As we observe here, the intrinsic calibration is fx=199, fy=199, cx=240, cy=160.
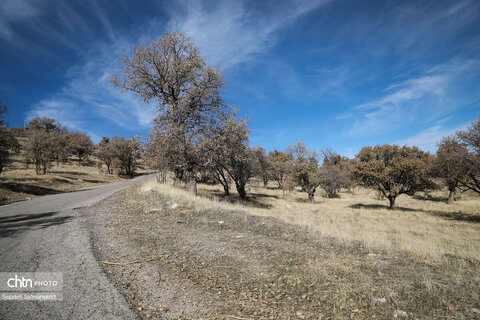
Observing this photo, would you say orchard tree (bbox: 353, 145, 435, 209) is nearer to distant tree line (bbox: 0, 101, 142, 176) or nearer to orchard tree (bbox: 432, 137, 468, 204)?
orchard tree (bbox: 432, 137, 468, 204)

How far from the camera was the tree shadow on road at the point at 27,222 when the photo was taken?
718 cm

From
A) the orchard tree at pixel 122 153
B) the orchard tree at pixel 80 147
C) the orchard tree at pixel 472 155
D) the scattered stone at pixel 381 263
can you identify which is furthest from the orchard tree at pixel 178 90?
the orchard tree at pixel 80 147

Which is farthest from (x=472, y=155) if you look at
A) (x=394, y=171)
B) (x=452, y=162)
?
(x=394, y=171)

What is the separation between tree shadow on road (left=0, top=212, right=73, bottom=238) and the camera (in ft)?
23.6

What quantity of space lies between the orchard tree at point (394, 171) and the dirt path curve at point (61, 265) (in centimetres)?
3051

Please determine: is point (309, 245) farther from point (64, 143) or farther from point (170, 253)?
point (64, 143)

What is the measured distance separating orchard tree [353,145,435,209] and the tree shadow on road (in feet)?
103

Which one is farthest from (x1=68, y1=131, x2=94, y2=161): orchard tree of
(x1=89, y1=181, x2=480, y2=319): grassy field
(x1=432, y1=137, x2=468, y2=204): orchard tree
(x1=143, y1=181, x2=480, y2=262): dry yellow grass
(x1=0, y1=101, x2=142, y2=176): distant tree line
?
(x1=432, y1=137, x2=468, y2=204): orchard tree

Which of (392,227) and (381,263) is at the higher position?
(381,263)

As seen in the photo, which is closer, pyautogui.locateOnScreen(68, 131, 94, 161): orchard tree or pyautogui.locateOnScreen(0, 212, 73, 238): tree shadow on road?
pyautogui.locateOnScreen(0, 212, 73, 238): tree shadow on road

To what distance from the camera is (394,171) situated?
26.3 meters

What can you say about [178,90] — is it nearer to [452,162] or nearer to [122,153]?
[452,162]

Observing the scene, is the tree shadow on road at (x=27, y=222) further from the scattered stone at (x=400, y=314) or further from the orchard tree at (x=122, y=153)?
the orchard tree at (x=122, y=153)

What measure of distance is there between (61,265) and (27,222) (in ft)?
18.9
